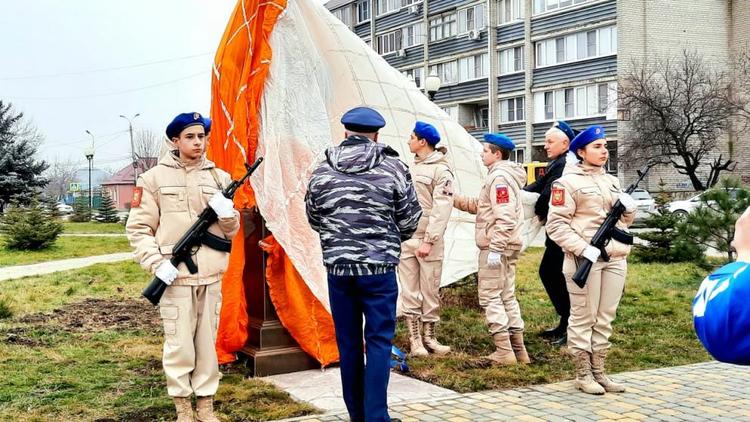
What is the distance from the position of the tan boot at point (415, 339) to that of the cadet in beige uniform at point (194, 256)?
2.52m

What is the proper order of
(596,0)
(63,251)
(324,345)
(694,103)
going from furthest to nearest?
(596,0), (694,103), (63,251), (324,345)

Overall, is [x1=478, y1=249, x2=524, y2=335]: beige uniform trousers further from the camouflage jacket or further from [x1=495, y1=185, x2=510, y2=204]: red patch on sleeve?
the camouflage jacket

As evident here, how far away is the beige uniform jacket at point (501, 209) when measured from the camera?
699 centimetres

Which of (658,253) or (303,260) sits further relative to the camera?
(658,253)

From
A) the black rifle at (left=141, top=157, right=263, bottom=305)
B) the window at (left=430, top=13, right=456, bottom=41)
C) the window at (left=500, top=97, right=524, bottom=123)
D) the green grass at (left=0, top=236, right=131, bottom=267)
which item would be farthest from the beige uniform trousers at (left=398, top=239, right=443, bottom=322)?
the window at (left=430, top=13, right=456, bottom=41)

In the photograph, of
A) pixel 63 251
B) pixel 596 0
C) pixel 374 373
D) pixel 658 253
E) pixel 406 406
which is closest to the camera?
pixel 374 373

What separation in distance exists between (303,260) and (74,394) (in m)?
1.99

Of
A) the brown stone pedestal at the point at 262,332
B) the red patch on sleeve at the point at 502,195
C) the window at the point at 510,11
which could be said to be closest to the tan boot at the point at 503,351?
the red patch on sleeve at the point at 502,195

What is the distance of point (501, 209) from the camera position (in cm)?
703

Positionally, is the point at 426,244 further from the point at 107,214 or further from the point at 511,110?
the point at 511,110

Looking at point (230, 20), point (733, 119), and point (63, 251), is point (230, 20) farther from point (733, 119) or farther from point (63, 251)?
point (733, 119)

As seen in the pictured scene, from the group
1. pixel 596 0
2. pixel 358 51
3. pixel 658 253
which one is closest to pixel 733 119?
pixel 596 0

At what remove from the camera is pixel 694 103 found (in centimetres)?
3422

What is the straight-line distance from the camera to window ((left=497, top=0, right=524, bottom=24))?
4109 cm
